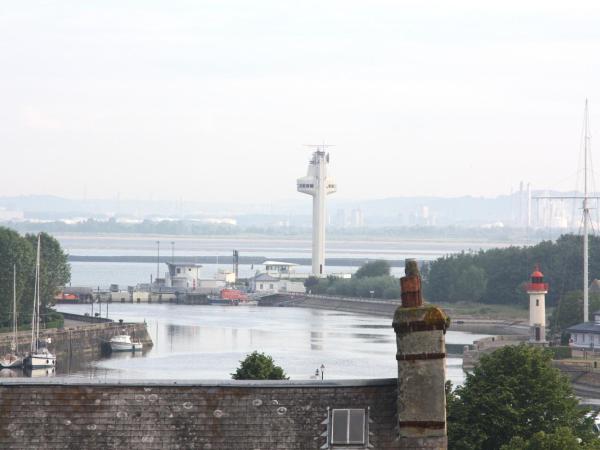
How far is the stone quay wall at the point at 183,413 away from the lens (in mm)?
19562

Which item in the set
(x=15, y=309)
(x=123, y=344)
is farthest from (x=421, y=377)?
(x=123, y=344)

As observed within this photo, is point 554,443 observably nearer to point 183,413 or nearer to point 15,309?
point 183,413

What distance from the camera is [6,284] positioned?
11400 centimetres

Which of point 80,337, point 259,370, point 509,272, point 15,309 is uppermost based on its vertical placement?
point 509,272

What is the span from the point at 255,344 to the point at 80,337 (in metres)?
11.6

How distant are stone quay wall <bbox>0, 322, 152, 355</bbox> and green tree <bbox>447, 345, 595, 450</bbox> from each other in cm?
6080

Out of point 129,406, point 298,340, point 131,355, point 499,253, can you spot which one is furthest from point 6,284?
point 129,406

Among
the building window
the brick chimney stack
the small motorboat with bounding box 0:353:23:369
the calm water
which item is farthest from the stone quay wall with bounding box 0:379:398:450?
the small motorboat with bounding box 0:353:23:369

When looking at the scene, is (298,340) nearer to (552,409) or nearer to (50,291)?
(50,291)

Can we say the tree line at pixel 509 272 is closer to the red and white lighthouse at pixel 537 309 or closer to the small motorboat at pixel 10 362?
the red and white lighthouse at pixel 537 309

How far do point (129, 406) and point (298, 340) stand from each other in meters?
100

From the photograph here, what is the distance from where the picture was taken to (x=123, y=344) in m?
112

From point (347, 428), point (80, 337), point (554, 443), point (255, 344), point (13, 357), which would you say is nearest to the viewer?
point (347, 428)

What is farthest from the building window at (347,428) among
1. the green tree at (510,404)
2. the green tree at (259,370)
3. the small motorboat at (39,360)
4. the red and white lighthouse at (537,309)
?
the red and white lighthouse at (537,309)
